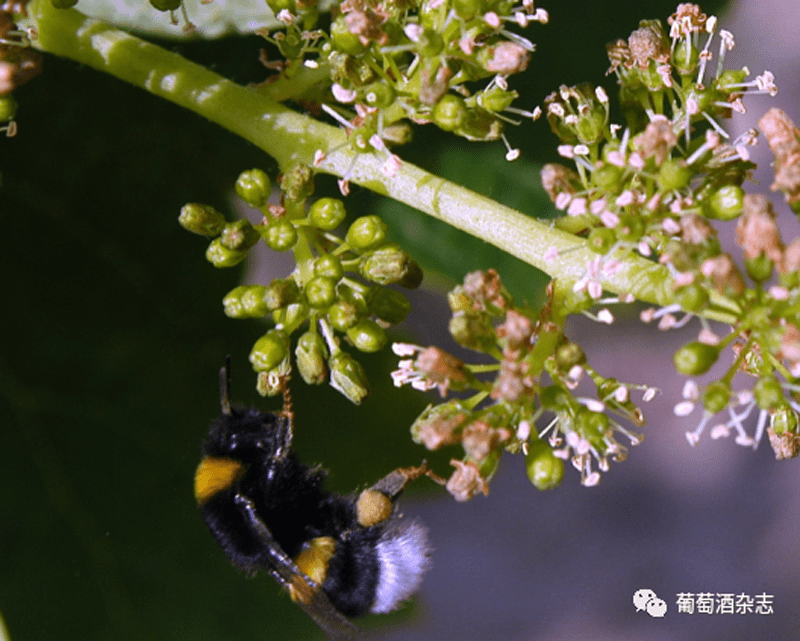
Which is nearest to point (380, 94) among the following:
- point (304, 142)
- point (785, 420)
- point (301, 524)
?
point (304, 142)

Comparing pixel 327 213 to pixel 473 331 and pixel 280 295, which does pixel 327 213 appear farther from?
pixel 473 331

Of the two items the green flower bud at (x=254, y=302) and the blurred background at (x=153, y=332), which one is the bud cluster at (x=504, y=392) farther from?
the blurred background at (x=153, y=332)

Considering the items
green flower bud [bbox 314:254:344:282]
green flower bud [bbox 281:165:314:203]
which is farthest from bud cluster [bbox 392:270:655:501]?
green flower bud [bbox 281:165:314:203]

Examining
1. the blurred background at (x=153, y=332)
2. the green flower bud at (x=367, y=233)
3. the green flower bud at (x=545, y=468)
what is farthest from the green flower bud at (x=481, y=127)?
the blurred background at (x=153, y=332)

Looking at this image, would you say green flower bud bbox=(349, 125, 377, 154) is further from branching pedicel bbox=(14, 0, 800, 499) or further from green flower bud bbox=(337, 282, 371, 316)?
green flower bud bbox=(337, 282, 371, 316)

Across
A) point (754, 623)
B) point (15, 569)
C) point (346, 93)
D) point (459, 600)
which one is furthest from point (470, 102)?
point (754, 623)

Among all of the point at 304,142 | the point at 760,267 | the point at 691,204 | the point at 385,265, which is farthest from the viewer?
the point at 304,142
